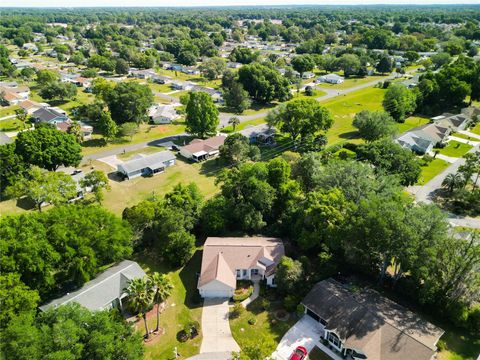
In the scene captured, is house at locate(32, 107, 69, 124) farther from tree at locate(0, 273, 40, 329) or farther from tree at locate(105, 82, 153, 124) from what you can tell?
tree at locate(0, 273, 40, 329)

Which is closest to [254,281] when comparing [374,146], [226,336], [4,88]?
[226,336]

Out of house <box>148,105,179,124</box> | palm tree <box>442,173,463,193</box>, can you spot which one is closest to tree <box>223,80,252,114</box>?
house <box>148,105,179,124</box>

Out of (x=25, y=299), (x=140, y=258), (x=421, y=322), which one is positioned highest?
(x=25, y=299)

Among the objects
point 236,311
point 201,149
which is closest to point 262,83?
point 201,149

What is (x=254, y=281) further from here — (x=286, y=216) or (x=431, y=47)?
(x=431, y=47)

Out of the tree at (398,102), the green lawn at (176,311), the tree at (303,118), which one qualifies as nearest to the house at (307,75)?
the tree at (398,102)

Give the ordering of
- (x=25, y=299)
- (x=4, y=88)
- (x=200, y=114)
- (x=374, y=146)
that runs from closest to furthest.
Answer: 1. (x=25, y=299)
2. (x=374, y=146)
3. (x=200, y=114)
4. (x=4, y=88)

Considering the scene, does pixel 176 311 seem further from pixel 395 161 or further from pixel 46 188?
pixel 395 161
